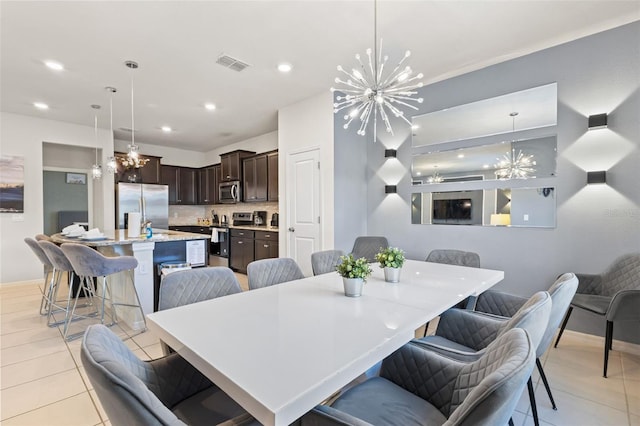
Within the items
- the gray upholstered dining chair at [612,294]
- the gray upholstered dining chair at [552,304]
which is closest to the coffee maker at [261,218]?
the gray upholstered dining chair at [552,304]

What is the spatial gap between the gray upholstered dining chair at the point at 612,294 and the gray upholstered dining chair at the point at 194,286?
2.73 meters

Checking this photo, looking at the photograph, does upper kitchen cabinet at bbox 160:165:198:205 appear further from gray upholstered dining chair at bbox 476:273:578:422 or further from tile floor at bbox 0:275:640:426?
gray upholstered dining chair at bbox 476:273:578:422

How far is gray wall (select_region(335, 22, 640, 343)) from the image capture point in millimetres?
2662

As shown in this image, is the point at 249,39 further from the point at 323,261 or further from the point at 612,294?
the point at 612,294

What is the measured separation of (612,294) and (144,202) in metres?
7.43

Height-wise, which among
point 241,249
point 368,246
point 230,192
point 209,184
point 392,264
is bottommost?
point 241,249

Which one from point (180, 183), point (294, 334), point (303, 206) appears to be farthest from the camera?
point (180, 183)

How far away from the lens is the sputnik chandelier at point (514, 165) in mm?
3175

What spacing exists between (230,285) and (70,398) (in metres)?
1.34

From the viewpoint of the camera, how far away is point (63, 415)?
1865 mm

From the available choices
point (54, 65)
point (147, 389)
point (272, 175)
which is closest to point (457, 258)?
point (147, 389)

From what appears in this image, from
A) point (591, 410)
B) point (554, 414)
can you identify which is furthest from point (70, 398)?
point (591, 410)

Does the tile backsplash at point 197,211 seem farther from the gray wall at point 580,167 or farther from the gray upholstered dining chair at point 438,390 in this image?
the gray upholstered dining chair at point 438,390

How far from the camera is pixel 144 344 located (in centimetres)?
284
